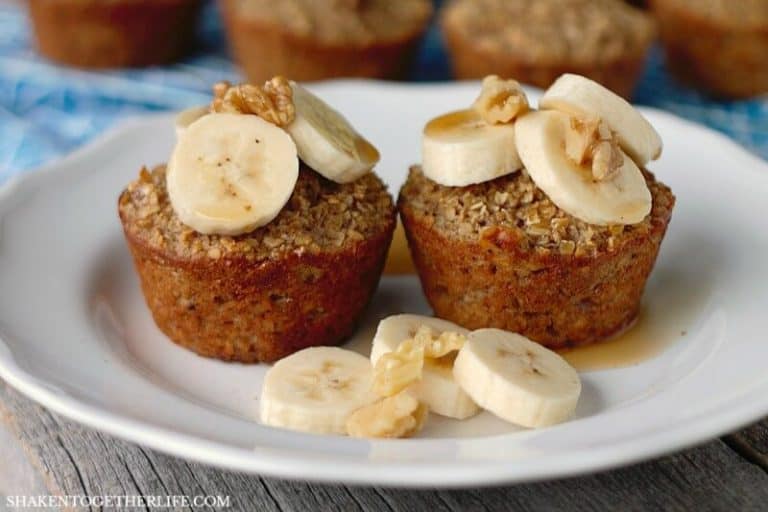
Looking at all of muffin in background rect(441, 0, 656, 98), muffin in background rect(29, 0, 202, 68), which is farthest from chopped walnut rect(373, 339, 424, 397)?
muffin in background rect(29, 0, 202, 68)

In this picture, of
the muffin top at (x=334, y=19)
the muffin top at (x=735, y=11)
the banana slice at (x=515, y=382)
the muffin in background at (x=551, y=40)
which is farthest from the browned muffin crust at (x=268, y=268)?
the muffin top at (x=735, y=11)

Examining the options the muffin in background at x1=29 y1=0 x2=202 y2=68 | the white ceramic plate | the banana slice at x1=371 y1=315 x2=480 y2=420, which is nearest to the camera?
the white ceramic plate

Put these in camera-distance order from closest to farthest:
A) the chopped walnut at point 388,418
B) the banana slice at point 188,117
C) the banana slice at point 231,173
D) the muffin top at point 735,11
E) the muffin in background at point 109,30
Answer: the chopped walnut at point 388,418
the banana slice at point 231,173
the banana slice at point 188,117
the muffin top at point 735,11
the muffin in background at point 109,30

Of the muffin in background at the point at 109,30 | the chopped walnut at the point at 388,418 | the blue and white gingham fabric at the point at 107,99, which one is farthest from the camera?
the muffin in background at the point at 109,30

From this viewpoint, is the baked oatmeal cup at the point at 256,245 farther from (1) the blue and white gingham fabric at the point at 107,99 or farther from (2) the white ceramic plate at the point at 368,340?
(1) the blue and white gingham fabric at the point at 107,99

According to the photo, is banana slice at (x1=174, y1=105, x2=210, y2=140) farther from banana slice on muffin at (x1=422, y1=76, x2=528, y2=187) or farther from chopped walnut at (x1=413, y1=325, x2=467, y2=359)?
chopped walnut at (x1=413, y1=325, x2=467, y2=359)

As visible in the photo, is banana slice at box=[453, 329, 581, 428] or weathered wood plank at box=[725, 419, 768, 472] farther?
weathered wood plank at box=[725, 419, 768, 472]

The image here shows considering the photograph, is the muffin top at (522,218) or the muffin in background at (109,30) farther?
the muffin in background at (109,30)
